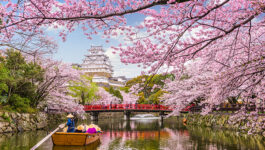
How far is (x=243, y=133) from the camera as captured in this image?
1409 centimetres

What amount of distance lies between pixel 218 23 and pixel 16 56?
46.5ft

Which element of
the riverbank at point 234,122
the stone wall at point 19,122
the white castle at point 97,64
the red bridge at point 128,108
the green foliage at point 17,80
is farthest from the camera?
the white castle at point 97,64

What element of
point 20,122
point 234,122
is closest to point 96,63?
point 20,122

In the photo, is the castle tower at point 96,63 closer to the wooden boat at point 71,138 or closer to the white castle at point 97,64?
the white castle at point 97,64

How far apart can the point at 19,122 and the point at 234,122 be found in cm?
1471

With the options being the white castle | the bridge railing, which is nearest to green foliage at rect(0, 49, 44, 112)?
the bridge railing

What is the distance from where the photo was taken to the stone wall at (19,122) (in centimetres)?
1361

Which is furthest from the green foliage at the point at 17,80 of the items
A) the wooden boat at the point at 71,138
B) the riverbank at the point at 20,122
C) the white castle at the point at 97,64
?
the white castle at the point at 97,64

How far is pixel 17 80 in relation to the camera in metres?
14.8

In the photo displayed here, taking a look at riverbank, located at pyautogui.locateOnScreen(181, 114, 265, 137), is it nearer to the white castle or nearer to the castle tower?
the white castle

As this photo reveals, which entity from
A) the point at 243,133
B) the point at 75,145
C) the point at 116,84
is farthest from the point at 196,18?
the point at 116,84

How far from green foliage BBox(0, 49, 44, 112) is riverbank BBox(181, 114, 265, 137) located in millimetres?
13205

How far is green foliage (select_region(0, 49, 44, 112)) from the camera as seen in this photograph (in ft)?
48.0

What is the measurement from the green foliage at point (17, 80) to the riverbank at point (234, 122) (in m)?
13.2
